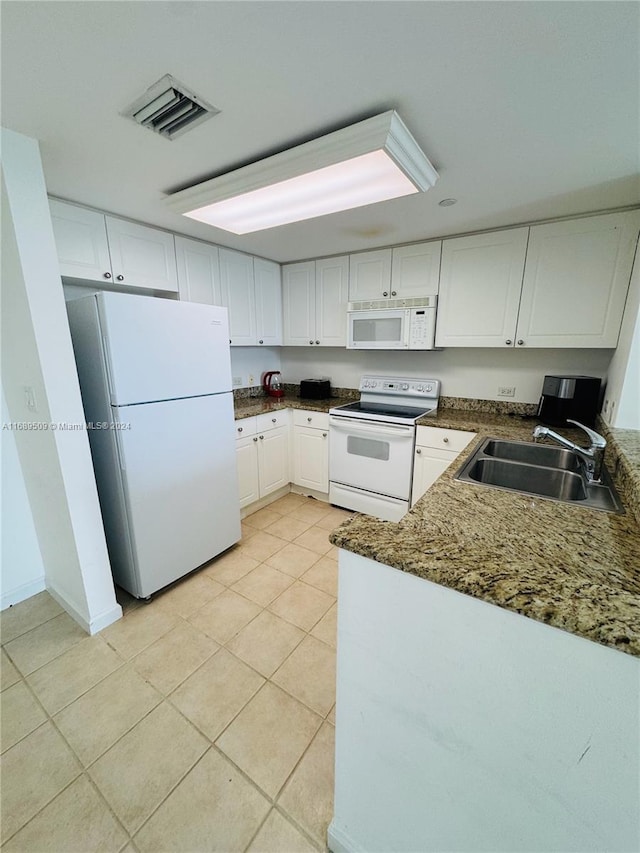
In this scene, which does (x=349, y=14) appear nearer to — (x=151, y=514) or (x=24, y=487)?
(x=151, y=514)

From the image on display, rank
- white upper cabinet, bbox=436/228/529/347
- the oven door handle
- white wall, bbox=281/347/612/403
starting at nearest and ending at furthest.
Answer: white upper cabinet, bbox=436/228/529/347 → white wall, bbox=281/347/612/403 → the oven door handle

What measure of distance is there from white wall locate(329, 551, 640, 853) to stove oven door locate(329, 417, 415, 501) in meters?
1.82

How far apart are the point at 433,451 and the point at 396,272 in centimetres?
147

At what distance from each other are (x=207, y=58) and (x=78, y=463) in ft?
5.28

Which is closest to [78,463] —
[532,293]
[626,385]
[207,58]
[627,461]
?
[207,58]

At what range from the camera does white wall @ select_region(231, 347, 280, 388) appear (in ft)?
10.7

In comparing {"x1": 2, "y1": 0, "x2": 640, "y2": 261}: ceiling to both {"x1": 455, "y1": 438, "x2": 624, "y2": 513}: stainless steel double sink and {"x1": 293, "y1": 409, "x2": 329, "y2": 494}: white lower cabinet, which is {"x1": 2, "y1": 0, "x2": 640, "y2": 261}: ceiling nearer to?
{"x1": 455, "y1": 438, "x2": 624, "y2": 513}: stainless steel double sink

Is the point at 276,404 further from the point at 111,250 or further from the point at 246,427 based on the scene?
the point at 111,250

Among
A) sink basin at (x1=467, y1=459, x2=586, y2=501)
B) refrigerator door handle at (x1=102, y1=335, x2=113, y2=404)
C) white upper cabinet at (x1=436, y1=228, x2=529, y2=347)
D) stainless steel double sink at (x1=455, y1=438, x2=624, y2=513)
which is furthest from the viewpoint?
white upper cabinet at (x1=436, y1=228, x2=529, y2=347)

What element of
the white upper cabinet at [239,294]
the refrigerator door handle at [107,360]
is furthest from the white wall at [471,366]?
the refrigerator door handle at [107,360]

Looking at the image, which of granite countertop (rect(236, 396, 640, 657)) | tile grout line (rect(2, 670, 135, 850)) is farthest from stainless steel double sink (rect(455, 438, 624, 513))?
tile grout line (rect(2, 670, 135, 850))

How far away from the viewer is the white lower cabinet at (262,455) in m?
2.66

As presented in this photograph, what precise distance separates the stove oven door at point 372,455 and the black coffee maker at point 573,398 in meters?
0.93

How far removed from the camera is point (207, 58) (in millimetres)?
955
